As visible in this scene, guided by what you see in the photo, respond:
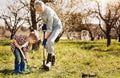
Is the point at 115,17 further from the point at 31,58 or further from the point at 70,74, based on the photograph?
the point at 70,74

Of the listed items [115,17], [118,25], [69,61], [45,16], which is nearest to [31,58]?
[69,61]

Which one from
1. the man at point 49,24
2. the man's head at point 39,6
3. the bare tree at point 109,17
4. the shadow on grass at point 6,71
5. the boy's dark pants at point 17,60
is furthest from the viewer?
the bare tree at point 109,17

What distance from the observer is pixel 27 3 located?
72.1 feet

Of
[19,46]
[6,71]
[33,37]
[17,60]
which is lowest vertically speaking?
[6,71]

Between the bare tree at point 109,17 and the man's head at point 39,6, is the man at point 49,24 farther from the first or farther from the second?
the bare tree at point 109,17

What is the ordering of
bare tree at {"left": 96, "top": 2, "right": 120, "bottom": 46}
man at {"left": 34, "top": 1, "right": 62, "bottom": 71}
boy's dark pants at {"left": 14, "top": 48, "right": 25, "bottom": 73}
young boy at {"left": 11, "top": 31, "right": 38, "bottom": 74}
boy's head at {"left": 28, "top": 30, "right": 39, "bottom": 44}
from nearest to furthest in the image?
boy's head at {"left": 28, "top": 30, "right": 39, "bottom": 44} < man at {"left": 34, "top": 1, "right": 62, "bottom": 71} < young boy at {"left": 11, "top": 31, "right": 38, "bottom": 74} < boy's dark pants at {"left": 14, "top": 48, "right": 25, "bottom": 73} < bare tree at {"left": 96, "top": 2, "right": 120, "bottom": 46}

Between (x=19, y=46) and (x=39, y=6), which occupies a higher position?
(x=39, y=6)

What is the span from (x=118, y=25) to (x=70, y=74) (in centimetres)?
5226

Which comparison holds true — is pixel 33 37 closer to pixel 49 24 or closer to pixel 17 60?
pixel 49 24

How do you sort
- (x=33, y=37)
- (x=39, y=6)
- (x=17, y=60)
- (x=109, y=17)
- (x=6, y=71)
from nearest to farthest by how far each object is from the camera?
(x=39, y=6) < (x=33, y=37) < (x=17, y=60) < (x=6, y=71) < (x=109, y=17)

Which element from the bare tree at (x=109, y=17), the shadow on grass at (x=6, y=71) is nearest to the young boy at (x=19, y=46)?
the shadow on grass at (x=6, y=71)

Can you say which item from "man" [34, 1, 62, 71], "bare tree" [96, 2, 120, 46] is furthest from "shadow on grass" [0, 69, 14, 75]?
"bare tree" [96, 2, 120, 46]

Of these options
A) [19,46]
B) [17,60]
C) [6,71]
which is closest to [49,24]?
[19,46]

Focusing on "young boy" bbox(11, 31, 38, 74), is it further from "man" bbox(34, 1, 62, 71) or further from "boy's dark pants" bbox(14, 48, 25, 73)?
"man" bbox(34, 1, 62, 71)
